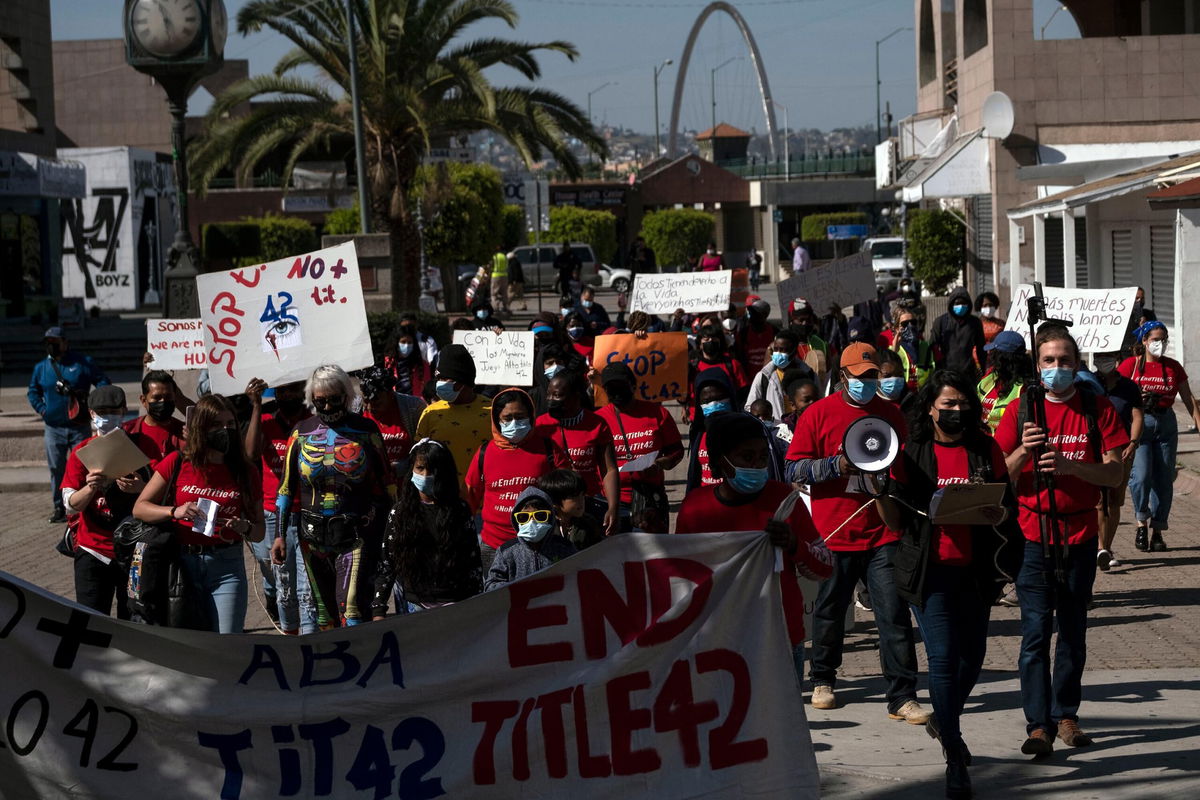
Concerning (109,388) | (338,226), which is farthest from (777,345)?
(338,226)

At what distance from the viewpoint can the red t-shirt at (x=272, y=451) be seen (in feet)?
30.5

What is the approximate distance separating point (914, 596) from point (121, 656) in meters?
3.01

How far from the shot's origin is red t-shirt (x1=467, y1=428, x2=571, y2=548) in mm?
7844

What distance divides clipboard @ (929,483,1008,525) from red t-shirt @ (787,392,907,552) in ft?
4.34

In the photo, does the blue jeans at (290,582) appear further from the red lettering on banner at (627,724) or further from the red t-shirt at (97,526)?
the red lettering on banner at (627,724)

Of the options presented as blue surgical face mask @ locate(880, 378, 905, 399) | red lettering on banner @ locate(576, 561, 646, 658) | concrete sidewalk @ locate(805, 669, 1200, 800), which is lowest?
concrete sidewalk @ locate(805, 669, 1200, 800)

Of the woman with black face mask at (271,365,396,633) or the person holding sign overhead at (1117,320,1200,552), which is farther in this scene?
the person holding sign overhead at (1117,320,1200,552)

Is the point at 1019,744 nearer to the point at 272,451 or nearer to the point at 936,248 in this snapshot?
the point at 272,451

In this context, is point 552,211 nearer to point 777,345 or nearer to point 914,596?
point 777,345

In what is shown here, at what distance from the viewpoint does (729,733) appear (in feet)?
18.6

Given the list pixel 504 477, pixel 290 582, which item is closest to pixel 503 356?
pixel 290 582

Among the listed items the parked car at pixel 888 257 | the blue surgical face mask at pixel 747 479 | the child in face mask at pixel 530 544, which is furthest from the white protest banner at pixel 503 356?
the parked car at pixel 888 257

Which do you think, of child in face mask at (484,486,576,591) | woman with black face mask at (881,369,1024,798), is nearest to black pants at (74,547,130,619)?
child in face mask at (484,486,576,591)

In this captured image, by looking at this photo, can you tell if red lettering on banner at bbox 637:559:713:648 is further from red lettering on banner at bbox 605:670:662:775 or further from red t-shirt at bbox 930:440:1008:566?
red t-shirt at bbox 930:440:1008:566
